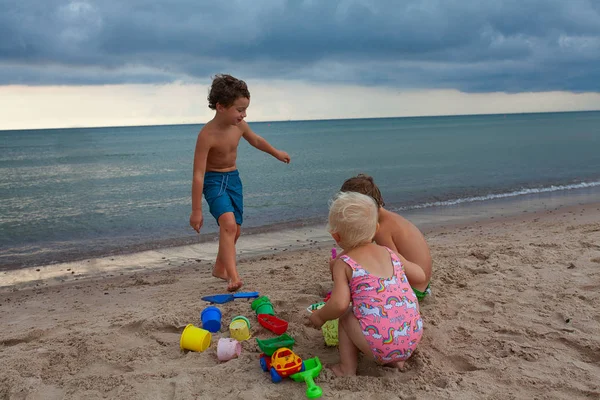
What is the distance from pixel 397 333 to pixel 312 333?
0.94 metres

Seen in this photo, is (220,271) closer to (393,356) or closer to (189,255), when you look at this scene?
(189,255)

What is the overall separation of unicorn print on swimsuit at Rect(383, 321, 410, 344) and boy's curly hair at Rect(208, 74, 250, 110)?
9.66ft

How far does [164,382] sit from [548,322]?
2.68 m

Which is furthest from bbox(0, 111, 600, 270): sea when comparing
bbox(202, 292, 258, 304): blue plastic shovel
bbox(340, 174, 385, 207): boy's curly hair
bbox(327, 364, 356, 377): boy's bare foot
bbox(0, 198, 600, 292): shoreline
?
bbox(327, 364, 356, 377): boy's bare foot

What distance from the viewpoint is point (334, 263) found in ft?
10.2

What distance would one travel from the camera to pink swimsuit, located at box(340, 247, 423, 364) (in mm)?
2939

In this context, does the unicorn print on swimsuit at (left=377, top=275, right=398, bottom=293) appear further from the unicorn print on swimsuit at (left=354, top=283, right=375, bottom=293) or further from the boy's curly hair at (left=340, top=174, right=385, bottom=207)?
the boy's curly hair at (left=340, top=174, right=385, bottom=207)

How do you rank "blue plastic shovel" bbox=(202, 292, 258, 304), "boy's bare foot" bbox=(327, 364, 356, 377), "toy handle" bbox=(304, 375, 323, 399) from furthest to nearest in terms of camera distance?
"blue plastic shovel" bbox=(202, 292, 258, 304) → "boy's bare foot" bbox=(327, 364, 356, 377) → "toy handle" bbox=(304, 375, 323, 399)

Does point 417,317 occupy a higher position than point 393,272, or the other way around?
point 393,272

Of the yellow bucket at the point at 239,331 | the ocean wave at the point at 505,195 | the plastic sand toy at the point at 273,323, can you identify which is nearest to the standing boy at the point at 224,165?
the plastic sand toy at the point at 273,323

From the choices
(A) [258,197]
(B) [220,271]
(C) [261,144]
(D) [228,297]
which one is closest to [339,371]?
(D) [228,297]

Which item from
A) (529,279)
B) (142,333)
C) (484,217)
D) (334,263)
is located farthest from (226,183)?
(484,217)

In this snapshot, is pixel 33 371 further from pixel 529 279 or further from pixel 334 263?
pixel 529 279

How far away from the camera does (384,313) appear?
294 cm
